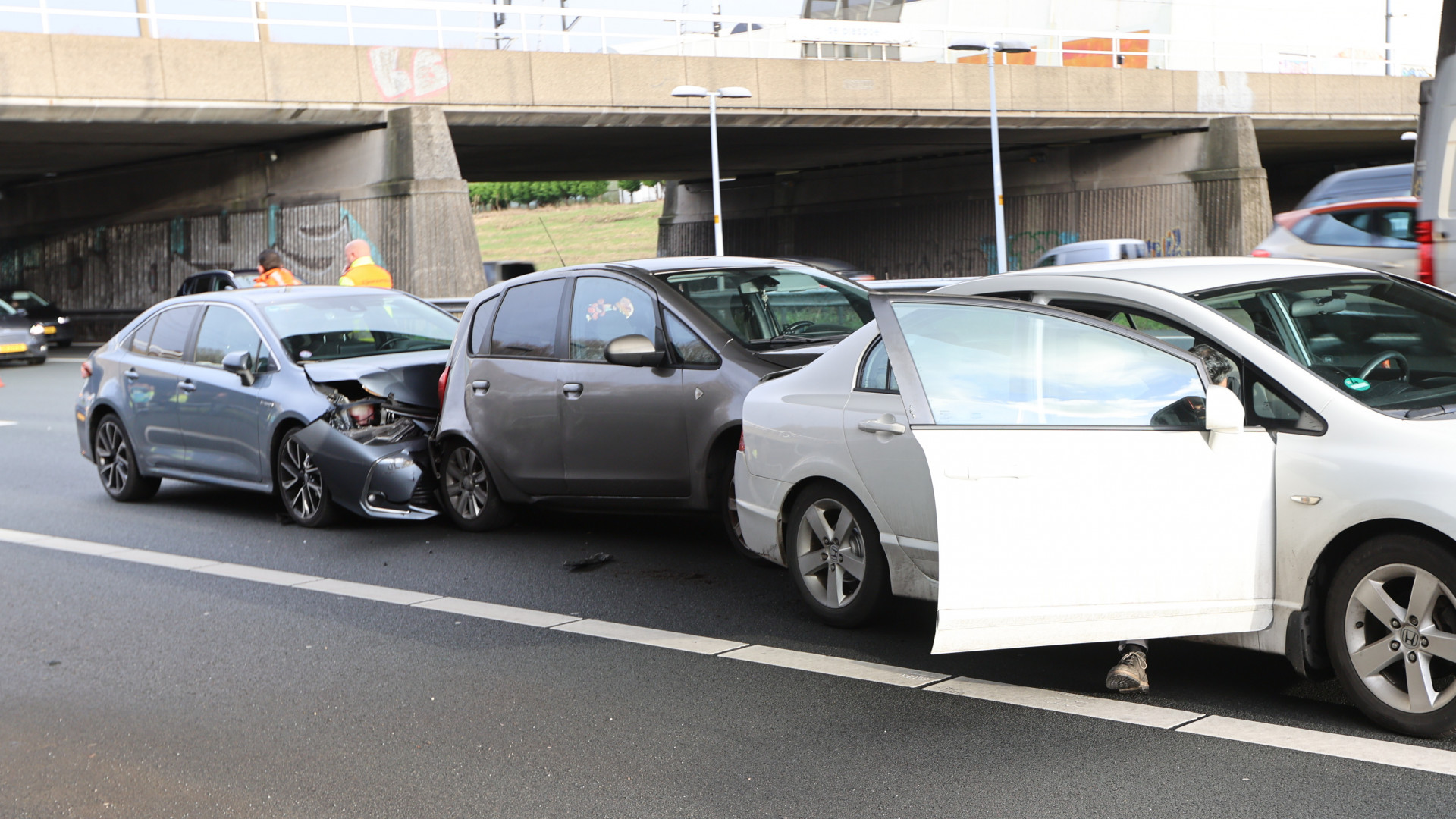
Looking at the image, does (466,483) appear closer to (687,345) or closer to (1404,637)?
(687,345)

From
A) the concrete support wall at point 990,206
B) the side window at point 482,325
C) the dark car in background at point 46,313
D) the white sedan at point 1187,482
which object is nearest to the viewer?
the white sedan at point 1187,482

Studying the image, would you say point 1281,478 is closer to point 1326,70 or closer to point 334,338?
point 334,338

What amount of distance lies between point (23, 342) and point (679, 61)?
14204 millimetres

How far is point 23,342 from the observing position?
88.0 ft

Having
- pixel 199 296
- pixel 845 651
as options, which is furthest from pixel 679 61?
pixel 845 651

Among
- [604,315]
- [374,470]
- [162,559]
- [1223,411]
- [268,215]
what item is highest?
[268,215]

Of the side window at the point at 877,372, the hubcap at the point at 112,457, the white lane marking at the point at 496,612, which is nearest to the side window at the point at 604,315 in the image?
the white lane marking at the point at 496,612

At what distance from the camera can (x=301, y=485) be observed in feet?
30.4

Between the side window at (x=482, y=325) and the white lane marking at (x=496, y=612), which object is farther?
the side window at (x=482, y=325)

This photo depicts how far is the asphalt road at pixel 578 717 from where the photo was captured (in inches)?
163

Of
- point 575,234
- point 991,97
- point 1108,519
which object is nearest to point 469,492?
point 1108,519

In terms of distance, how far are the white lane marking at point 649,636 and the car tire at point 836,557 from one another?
0.42m

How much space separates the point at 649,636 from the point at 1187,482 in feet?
8.33

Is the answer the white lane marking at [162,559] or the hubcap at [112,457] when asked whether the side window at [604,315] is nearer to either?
the white lane marking at [162,559]
